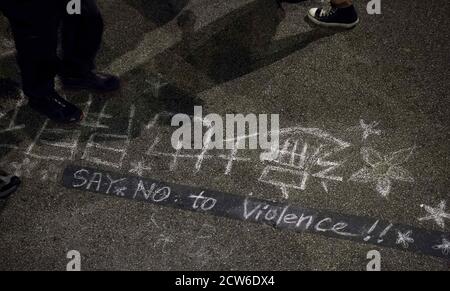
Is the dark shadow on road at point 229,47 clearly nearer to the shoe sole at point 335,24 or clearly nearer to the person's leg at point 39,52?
the shoe sole at point 335,24

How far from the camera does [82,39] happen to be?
3926 millimetres

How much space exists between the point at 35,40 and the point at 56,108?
0.73 m

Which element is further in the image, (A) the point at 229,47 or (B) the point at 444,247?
(A) the point at 229,47

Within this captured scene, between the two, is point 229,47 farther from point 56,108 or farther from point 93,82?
point 56,108

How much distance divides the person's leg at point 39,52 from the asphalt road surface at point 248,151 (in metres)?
0.17

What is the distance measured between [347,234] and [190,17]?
2911 mm

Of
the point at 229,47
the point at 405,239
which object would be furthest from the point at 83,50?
the point at 405,239

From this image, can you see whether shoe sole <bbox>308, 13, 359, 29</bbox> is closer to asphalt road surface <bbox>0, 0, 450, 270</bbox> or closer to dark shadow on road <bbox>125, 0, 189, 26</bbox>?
asphalt road surface <bbox>0, 0, 450, 270</bbox>

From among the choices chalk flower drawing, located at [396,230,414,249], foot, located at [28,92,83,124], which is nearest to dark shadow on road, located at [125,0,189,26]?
foot, located at [28,92,83,124]

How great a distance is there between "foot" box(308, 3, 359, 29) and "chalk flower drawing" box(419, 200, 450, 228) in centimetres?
218

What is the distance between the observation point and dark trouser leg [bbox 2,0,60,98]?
3242 millimetres
